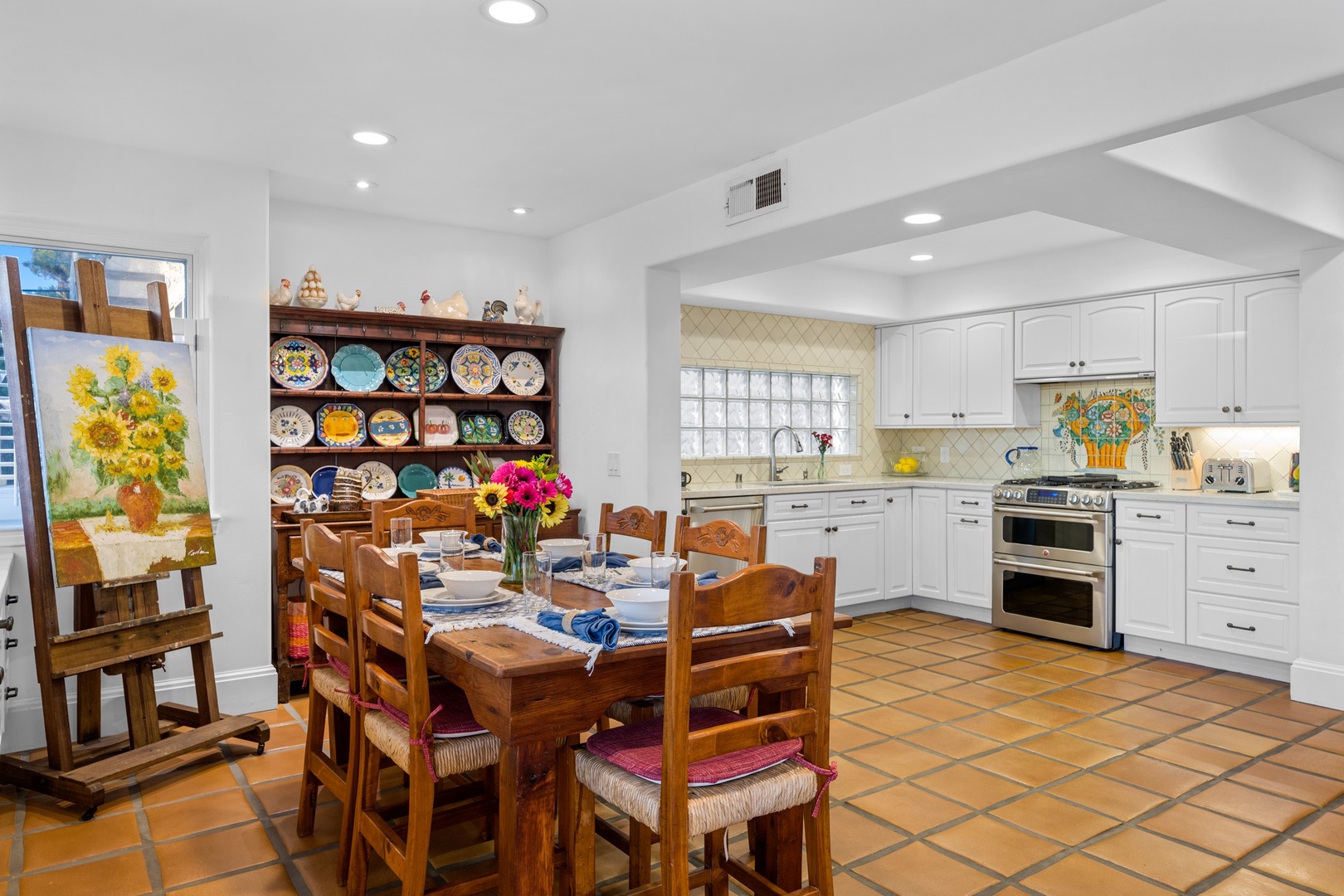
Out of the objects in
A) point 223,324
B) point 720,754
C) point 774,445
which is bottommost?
point 720,754

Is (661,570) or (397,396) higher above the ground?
(397,396)

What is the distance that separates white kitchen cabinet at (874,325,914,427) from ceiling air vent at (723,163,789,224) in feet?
10.4

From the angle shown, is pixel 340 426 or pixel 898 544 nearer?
pixel 340 426

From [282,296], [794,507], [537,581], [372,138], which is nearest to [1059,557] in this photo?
[794,507]

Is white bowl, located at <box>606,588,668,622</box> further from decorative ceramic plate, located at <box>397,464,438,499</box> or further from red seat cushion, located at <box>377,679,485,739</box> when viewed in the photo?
decorative ceramic plate, located at <box>397,464,438,499</box>

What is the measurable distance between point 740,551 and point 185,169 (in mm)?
2992

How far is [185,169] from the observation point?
12.3 ft

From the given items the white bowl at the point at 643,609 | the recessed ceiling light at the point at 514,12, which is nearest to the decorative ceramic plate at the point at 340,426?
the recessed ceiling light at the point at 514,12

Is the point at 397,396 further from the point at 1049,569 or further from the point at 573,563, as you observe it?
the point at 1049,569

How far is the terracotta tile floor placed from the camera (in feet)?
7.89

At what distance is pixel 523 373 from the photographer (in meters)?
5.08

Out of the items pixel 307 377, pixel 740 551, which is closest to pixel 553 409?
pixel 307 377

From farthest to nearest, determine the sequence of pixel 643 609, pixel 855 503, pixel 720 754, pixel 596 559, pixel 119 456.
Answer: pixel 855 503
pixel 119 456
pixel 596 559
pixel 643 609
pixel 720 754

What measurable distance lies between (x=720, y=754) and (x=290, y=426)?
136 inches
